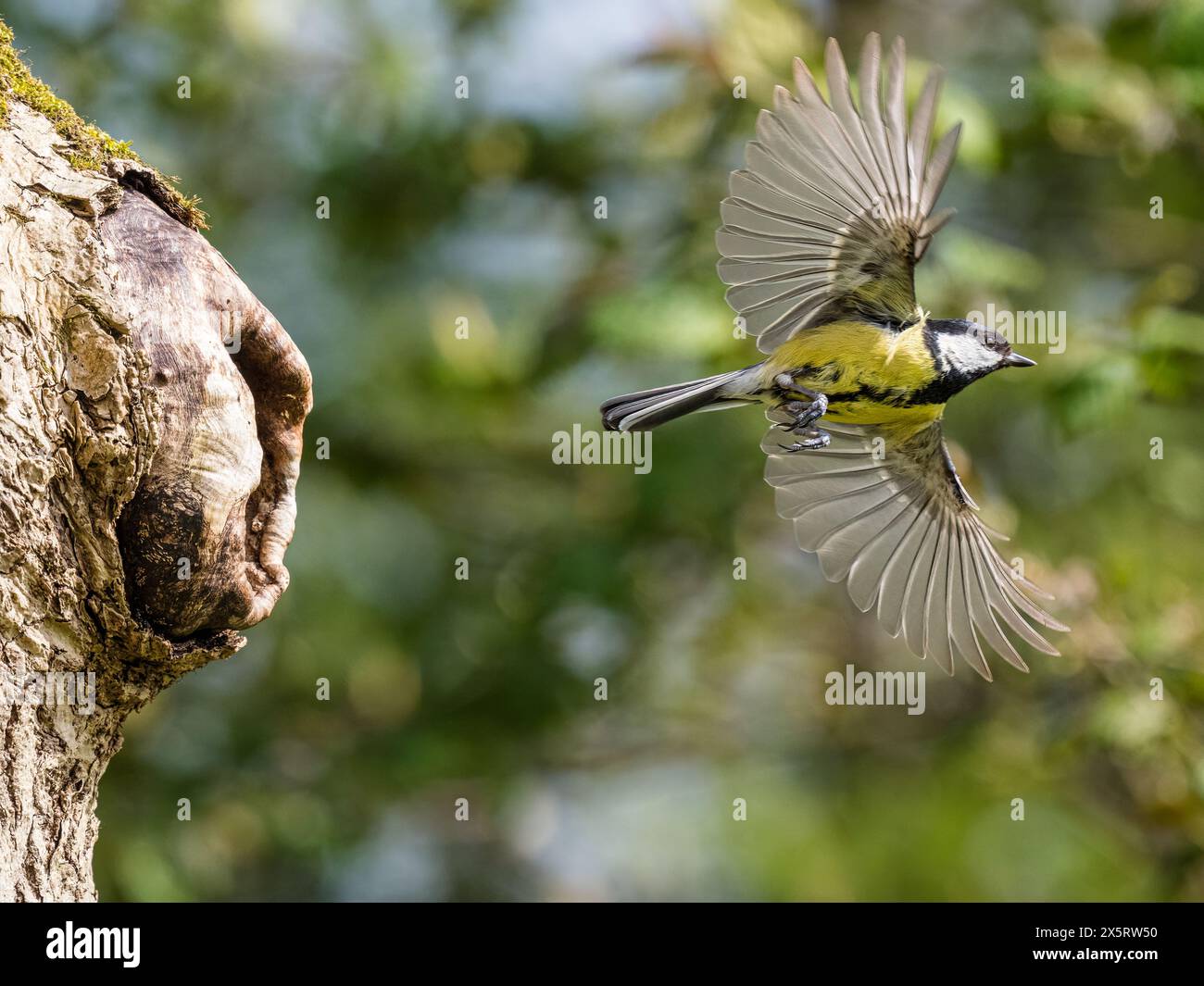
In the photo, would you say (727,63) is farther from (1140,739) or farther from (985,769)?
(985,769)

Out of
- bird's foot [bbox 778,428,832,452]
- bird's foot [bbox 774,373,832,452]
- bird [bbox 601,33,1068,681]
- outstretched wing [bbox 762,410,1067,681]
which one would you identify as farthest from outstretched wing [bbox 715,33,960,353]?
outstretched wing [bbox 762,410,1067,681]

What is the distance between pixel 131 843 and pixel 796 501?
7.84ft

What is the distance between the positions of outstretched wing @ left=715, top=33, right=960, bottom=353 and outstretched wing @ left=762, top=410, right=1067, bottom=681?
17.6 inches

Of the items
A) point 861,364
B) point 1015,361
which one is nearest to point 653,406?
point 861,364

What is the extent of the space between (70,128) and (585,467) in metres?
2.87

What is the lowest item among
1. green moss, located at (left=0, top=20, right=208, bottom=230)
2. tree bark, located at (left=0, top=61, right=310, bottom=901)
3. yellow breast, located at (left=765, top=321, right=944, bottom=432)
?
tree bark, located at (left=0, top=61, right=310, bottom=901)

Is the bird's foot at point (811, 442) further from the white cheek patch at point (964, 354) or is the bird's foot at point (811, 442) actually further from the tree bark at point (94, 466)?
the tree bark at point (94, 466)

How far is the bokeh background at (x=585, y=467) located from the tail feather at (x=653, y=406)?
2.68 feet

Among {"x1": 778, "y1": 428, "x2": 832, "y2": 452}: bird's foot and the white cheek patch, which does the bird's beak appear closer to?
the white cheek patch

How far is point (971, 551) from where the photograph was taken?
3.14 metres

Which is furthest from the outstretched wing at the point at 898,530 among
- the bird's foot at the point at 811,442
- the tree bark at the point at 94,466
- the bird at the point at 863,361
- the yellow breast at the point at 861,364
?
the tree bark at the point at 94,466

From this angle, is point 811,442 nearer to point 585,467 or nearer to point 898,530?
point 898,530

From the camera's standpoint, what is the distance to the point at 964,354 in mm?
2715

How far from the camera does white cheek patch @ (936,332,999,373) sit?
2.70 meters
